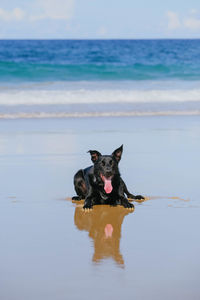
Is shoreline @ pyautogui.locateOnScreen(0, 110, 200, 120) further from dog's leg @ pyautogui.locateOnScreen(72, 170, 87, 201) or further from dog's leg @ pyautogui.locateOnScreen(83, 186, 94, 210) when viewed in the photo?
dog's leg @ pyautogui.locateOnScreen(83, 186, 94, 210)

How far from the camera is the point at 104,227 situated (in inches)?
205

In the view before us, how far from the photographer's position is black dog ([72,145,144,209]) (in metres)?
5.78

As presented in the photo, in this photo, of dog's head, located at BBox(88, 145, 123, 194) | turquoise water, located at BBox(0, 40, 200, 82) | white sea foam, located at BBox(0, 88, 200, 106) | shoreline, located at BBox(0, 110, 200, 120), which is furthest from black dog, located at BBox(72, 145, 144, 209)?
turquoise water, located at BBox(0, 40, 200, 82)

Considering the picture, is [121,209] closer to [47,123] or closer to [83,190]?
[83,190]

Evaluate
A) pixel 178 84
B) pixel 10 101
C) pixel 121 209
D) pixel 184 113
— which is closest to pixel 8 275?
pixel 121 209

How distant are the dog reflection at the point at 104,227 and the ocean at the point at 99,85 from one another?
8112mm

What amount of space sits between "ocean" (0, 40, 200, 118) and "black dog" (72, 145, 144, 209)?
786 centimetres

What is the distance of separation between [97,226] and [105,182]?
68 cm

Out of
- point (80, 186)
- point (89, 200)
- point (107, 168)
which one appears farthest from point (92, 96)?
point (107, 168)

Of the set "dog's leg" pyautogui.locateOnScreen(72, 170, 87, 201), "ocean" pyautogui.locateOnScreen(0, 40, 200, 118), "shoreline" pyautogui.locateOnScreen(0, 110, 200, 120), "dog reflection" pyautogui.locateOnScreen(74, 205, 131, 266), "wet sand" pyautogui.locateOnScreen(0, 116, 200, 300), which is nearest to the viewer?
"wet sand" pyautogui.locateOnScreen(0, 116, 200, 300)

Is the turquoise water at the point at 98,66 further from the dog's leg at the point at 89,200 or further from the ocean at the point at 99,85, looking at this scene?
the dog's leg at the point at 89,200

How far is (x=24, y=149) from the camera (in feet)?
30.0

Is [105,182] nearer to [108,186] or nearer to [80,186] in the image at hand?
[108,186]

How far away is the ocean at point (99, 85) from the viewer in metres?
15.3
